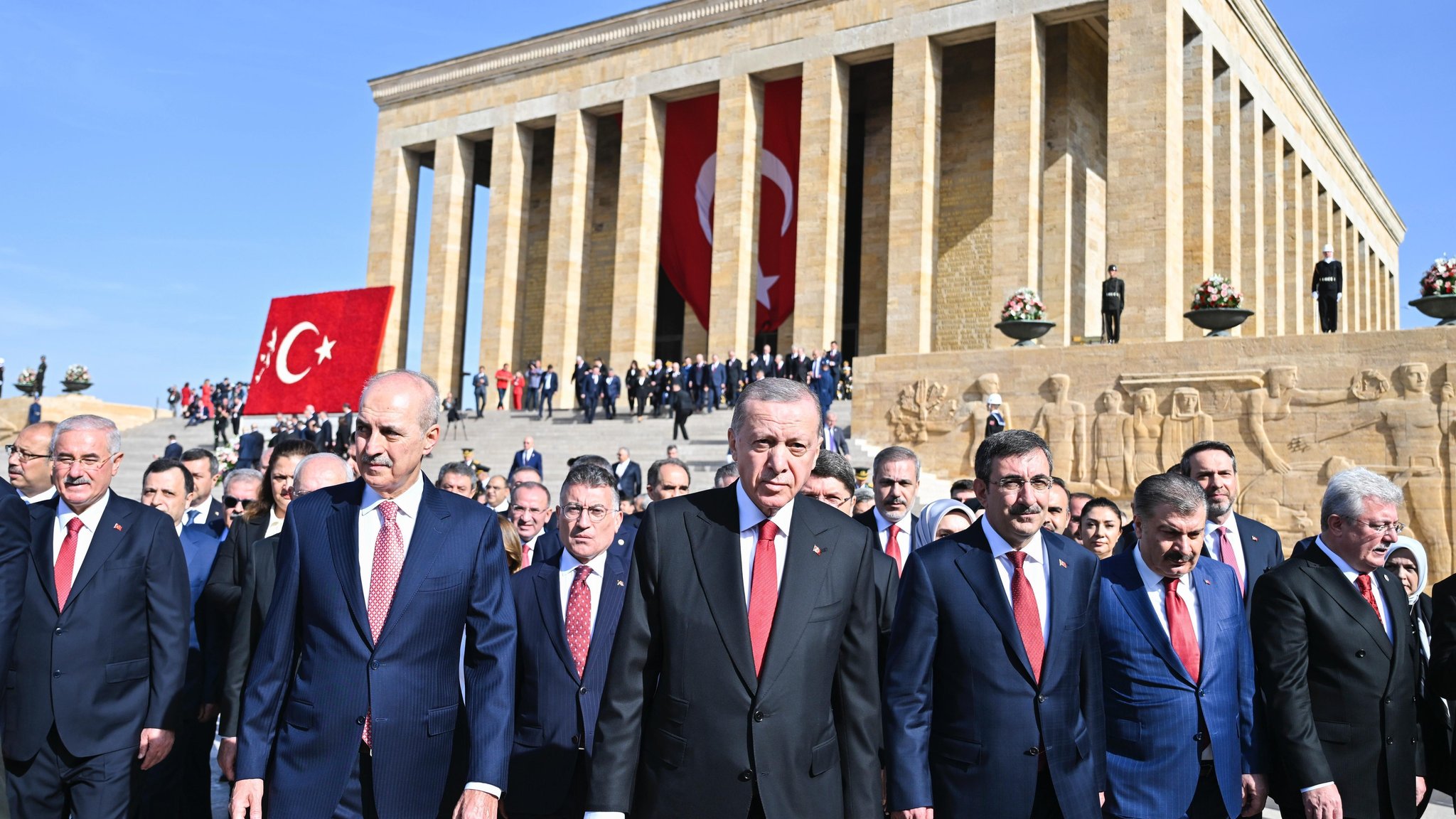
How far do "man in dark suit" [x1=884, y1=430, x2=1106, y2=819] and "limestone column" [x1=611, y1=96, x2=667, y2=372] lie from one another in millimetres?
24626

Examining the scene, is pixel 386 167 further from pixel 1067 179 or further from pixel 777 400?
pixel 777 400

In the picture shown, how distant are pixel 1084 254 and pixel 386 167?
786 inches

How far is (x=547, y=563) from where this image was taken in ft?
13.2

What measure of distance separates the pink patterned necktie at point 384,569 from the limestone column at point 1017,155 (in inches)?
826

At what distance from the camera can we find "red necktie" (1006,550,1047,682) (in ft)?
10.8

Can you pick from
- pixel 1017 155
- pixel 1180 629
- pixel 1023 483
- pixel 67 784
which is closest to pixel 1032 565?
pixel 1023 483

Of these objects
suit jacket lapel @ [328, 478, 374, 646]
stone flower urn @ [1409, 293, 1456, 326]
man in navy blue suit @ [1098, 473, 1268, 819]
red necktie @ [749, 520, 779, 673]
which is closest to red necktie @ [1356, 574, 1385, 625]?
man in navy blue suit @ [1098, 473, 1268, 819]

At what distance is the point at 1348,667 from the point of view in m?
3.77

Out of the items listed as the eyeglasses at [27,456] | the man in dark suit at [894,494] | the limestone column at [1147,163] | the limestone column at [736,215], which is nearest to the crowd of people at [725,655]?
the eyeglasses at [27,456]

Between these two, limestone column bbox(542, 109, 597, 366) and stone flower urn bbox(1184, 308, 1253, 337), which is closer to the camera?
stone flower urn bbox(1184, 308, 1253, 337)

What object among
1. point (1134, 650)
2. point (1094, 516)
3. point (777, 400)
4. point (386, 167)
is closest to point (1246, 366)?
point (1094, 516)

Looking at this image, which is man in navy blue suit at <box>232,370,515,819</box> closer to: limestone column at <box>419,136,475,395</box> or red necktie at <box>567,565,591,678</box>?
red necktie at <box>567,565,591,678</box>

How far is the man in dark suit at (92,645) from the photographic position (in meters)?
3.77

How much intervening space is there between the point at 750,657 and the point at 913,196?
22.4 m
